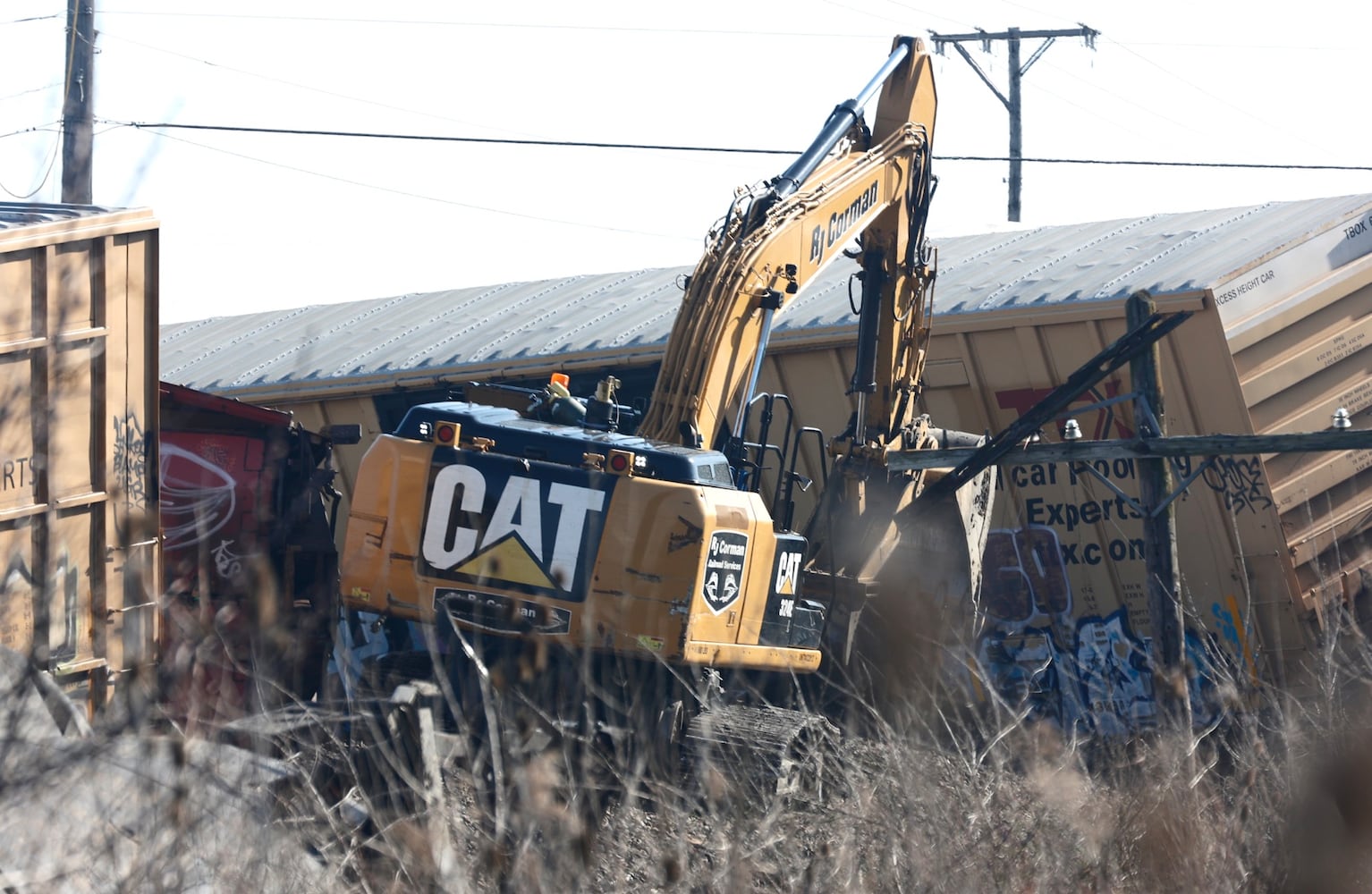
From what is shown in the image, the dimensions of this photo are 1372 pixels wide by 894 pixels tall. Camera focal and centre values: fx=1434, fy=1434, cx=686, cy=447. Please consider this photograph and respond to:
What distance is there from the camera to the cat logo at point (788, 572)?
793 cm

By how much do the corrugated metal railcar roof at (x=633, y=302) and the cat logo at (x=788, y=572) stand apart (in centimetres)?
365

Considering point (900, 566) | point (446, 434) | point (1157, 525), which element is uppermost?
point (446, 434)

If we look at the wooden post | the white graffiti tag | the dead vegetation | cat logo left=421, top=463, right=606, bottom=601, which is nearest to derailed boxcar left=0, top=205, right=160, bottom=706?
the dead vegetation

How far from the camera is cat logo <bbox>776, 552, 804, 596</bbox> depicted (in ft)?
26.0

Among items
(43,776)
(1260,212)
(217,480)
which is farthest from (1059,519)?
(43,776)

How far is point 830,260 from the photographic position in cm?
950

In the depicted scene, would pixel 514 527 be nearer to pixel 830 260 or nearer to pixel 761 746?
pixel 761 746

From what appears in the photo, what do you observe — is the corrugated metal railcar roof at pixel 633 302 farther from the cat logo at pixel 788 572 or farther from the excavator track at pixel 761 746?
the excavator track at pixel 761 746

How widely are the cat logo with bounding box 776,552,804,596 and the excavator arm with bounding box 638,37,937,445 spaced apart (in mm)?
815

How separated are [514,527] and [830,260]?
10.8 feet

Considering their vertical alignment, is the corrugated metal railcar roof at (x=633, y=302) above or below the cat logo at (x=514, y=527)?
above

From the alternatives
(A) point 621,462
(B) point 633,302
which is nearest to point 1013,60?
(B) point 633,302

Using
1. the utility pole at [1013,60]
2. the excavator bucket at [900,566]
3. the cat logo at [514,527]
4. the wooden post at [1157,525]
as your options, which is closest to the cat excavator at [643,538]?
the cat logo at [514,527]

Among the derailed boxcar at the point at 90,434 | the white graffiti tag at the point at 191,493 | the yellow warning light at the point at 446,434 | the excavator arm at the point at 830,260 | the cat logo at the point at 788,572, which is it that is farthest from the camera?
the white graffiti tag at the point at 191,493
